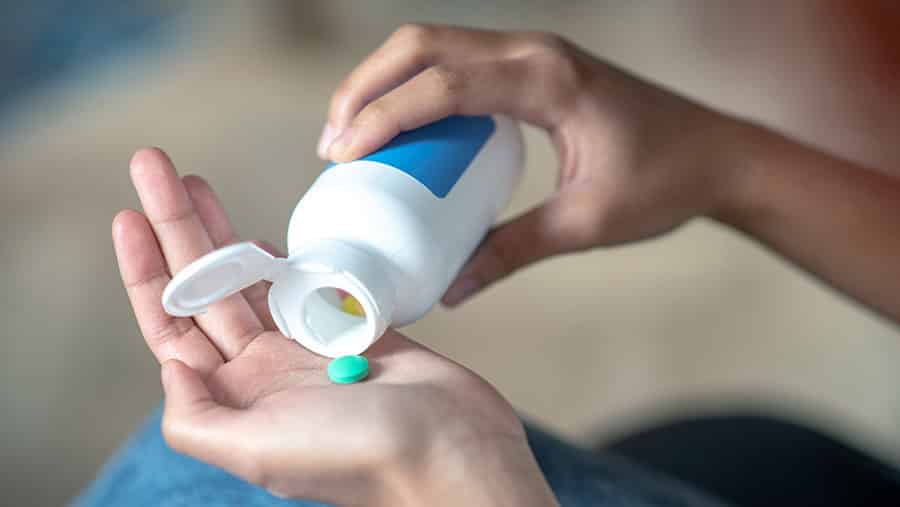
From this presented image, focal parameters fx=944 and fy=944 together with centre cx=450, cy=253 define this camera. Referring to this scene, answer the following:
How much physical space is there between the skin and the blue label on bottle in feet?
0.04

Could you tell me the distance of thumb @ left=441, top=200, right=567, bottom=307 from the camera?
2.40 feet

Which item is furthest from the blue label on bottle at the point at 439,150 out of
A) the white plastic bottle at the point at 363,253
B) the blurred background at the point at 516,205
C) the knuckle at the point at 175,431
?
the blurred background at the point at 516,205

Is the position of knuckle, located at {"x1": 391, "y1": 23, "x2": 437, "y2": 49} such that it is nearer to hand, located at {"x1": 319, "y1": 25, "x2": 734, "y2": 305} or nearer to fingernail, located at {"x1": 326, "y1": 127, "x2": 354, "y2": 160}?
hand, located at {"x1": 319, "y1": 25, "x2": 734, "y2": 305}

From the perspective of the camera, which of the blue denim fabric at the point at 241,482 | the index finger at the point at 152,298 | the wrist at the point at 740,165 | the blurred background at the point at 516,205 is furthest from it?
the blurred background at the point at 516,205

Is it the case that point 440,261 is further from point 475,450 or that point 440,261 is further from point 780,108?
point 780,108

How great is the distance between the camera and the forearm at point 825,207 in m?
0.81

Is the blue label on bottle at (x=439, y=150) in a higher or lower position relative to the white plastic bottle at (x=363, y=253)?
higher

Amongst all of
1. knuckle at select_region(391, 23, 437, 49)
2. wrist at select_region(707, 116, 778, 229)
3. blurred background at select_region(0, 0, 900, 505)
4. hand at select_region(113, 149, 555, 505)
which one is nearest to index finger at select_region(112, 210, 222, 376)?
hand at select_region(113, 149, 555, 505)

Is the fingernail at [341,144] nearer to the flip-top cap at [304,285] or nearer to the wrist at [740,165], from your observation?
the flip-top cap at [304,285]

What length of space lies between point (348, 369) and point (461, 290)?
22cm

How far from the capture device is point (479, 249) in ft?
2.42

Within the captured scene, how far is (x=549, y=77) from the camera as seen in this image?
0.75 metres

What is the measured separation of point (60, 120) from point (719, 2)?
56.3 inches

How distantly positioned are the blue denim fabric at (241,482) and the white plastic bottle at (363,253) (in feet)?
0.53
